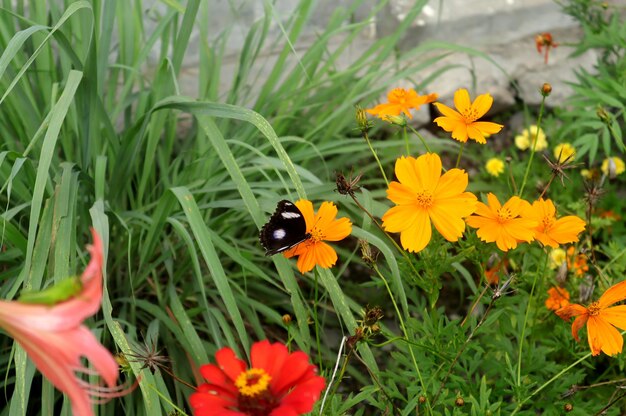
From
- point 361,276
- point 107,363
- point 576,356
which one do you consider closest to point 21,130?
point 361,276

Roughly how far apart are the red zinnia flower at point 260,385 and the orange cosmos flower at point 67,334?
0.28 metres

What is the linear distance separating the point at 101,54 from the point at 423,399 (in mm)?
971

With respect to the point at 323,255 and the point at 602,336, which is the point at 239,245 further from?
the point at 602,336

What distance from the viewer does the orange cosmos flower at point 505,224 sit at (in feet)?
4.18

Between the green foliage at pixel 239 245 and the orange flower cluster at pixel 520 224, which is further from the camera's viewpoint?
the green foliage at pixel 239 245

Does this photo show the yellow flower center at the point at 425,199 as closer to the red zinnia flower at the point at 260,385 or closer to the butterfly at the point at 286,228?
the butterfly at the point at 286,228

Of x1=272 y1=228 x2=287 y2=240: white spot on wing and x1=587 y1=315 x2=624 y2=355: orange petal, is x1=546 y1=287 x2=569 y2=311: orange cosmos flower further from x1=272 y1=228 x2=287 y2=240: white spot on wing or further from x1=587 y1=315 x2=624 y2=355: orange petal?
x1=272 y1=228 x2=287 y2=240: white spot on wing

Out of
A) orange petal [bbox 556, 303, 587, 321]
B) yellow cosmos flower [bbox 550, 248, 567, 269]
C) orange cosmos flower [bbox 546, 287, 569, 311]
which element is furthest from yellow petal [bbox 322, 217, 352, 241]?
yellow cosmos flower [bbox 550, 248, 567, 269]

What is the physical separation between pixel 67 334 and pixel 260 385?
0.99ft

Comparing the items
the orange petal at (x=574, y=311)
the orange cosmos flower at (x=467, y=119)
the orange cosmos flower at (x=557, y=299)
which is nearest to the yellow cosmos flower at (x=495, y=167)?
the orange cosmos flower at (x=557, y=299)

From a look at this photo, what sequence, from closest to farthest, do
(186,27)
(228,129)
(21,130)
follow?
(186,27) < (21,130) < (228,129)

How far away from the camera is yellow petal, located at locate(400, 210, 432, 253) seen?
4.05 feet

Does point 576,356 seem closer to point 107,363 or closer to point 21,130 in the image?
point 107,363

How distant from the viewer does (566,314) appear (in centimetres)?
127
